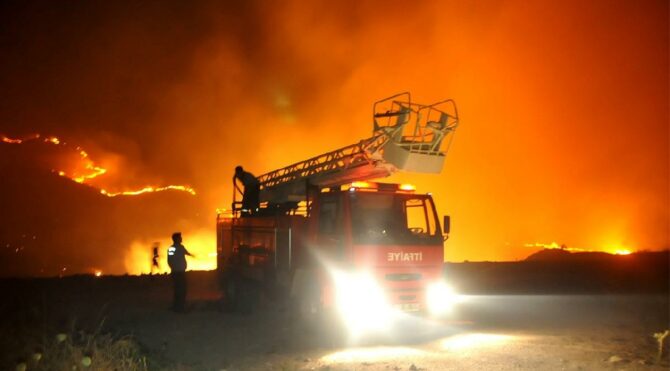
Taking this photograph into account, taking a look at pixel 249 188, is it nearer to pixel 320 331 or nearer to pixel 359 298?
pixel 320 331

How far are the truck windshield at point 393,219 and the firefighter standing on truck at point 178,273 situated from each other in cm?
497

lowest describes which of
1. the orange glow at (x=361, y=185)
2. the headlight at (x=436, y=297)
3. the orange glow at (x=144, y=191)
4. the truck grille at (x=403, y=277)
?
the headlight at (x=436, y=297)

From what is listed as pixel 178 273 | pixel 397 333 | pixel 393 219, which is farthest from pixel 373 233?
pixel 178 273

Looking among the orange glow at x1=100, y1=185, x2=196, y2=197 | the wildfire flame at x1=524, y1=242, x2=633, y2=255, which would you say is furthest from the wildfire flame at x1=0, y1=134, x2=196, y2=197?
the wildfire flame at x1=524, y1=242, x2=633, y2=255

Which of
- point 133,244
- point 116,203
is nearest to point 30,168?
point 116,203

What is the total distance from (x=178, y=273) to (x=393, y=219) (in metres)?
5.59

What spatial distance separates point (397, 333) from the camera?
10.1m

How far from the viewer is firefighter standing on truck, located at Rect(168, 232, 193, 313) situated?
42.6ft

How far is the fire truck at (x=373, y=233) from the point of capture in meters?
9.83

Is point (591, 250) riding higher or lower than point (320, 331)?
higher

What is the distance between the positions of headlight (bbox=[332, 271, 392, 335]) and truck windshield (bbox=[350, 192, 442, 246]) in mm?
666

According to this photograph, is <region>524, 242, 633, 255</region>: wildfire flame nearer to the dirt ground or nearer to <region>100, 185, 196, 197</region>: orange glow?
the dirt ground

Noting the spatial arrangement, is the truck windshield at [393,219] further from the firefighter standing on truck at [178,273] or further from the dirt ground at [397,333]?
the firefighter standing on truck at [178,273]

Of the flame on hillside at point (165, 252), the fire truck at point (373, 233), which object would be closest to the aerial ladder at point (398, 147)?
the fire truck at point (373, 233)
